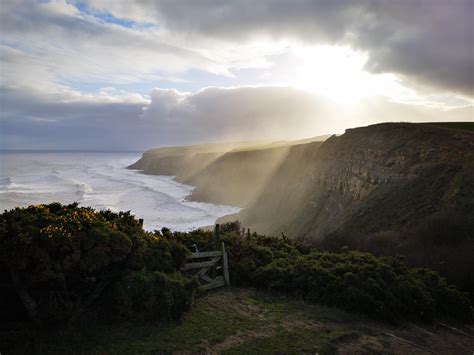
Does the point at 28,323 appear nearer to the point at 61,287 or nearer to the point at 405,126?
the point at 61,287

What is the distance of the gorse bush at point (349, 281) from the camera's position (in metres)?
11.3

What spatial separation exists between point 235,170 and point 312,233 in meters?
47.6

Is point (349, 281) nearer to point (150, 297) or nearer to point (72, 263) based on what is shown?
point (150, 297)

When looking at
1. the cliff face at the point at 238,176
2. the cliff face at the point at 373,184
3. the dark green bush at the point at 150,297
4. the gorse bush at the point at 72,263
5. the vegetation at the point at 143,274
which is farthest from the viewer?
the cliff face at the point at 238,176

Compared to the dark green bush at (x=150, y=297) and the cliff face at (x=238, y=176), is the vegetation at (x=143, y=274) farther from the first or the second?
the cliff face at (x=238, y=176)

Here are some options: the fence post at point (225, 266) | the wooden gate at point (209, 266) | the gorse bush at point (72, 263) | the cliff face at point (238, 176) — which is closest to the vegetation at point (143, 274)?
the gorse bush at point (72, 263)

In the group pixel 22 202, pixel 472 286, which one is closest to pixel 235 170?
pixel 22 202

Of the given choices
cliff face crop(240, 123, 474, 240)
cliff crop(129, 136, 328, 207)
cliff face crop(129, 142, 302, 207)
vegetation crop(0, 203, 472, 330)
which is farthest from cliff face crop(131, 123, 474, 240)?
cliff face crop(129, 142, 302, 207)

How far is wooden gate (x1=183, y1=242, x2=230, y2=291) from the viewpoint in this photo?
1210 cm

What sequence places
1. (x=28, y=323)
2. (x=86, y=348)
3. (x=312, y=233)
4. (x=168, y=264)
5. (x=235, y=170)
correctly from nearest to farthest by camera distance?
1. (x=86, y=348)
2. (x=28, y=323)
3. (x=168, y=264)
4. (x=312, y=233)
5. (x=235, y=170)

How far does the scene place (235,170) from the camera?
81.9 meters

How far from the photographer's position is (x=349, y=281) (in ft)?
39.5

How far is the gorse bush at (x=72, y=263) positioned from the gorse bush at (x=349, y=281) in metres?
3.64

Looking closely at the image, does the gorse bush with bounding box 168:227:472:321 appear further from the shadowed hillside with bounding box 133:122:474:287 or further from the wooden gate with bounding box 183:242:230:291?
the shadowed hillside with bounding box 133:122:474:287
